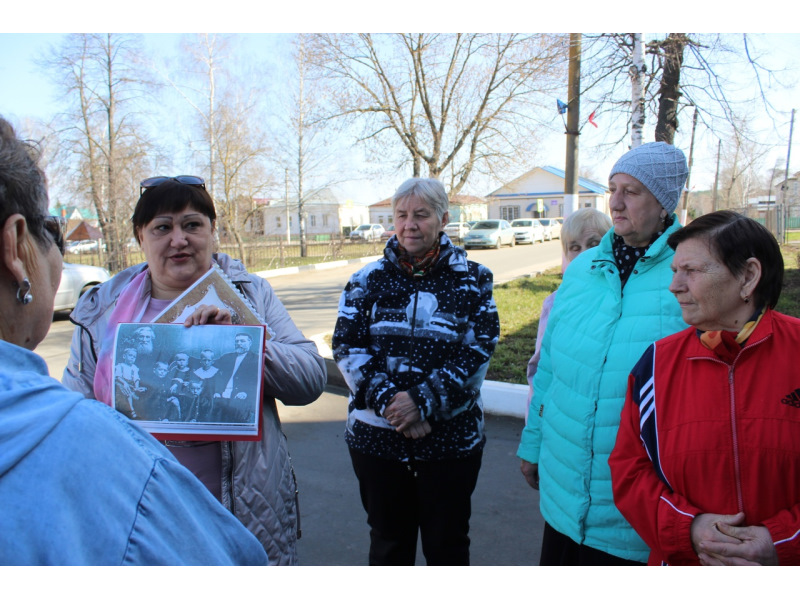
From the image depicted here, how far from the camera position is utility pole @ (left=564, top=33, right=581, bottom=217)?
7609 mm

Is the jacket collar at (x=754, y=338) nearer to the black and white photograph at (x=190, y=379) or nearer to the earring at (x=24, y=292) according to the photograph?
the black and white photograph at (x=190, y=379)

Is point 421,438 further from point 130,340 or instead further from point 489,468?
point 489,468

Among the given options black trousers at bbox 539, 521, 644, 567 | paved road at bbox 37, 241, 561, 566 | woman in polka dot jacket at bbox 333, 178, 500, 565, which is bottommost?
paved road at bbox 37, 241, 561, 566

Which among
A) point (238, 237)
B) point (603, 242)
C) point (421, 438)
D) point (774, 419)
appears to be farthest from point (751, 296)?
point (238, 237)

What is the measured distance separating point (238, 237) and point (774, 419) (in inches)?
922

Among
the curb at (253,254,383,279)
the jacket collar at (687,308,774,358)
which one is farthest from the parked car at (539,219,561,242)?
the jacket collar at (687,308,774,358)

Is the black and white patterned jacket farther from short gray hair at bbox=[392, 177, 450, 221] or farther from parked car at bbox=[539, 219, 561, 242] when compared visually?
parked car at bbox=[539, 219, 561, 242]

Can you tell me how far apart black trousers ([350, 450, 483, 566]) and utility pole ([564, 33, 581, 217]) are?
5679mm

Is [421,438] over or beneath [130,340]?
beneath

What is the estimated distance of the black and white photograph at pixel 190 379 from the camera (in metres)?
1.94

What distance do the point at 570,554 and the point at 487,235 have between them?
30739mm

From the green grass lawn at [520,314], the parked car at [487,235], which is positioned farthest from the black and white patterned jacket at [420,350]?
the parked car at [487,235]

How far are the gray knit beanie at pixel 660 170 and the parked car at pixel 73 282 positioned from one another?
12.0m

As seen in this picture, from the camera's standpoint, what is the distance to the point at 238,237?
23.5 m
